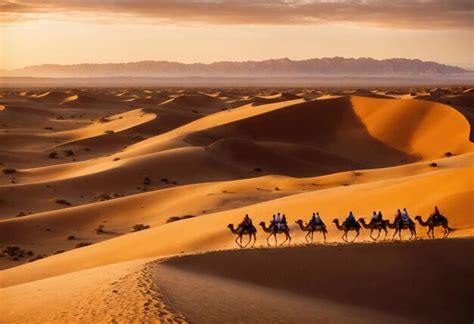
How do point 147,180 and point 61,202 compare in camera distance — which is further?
point 147,180

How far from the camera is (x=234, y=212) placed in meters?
27.1

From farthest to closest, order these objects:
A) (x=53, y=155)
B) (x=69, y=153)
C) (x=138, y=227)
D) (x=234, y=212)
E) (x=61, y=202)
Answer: (x=69, y=153)
(x=53, y=155)
(x=61, y=202)
(x=138, y=227)
(x=234, y=212)

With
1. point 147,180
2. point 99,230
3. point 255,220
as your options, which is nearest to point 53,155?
point 147,180

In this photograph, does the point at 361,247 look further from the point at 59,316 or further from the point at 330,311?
the point at 59,316

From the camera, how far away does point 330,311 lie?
12156 mm

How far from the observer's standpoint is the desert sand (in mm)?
12422


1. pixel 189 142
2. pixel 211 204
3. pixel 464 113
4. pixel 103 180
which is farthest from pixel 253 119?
pixel 211 204

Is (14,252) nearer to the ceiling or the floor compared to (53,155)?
nearer to the floor

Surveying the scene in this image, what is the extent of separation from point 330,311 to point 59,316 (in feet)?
14.5

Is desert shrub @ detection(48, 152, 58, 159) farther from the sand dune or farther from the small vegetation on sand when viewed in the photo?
the sand dune

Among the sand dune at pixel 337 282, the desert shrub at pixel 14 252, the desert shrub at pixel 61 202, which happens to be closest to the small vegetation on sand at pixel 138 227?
the desert shrub at pixel 14 252

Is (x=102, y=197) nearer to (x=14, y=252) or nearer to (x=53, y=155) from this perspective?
(x=14, y=252)

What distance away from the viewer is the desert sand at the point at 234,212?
40.8ft

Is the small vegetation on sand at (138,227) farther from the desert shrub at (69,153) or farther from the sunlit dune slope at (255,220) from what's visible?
the desert shrub at (69,153)
